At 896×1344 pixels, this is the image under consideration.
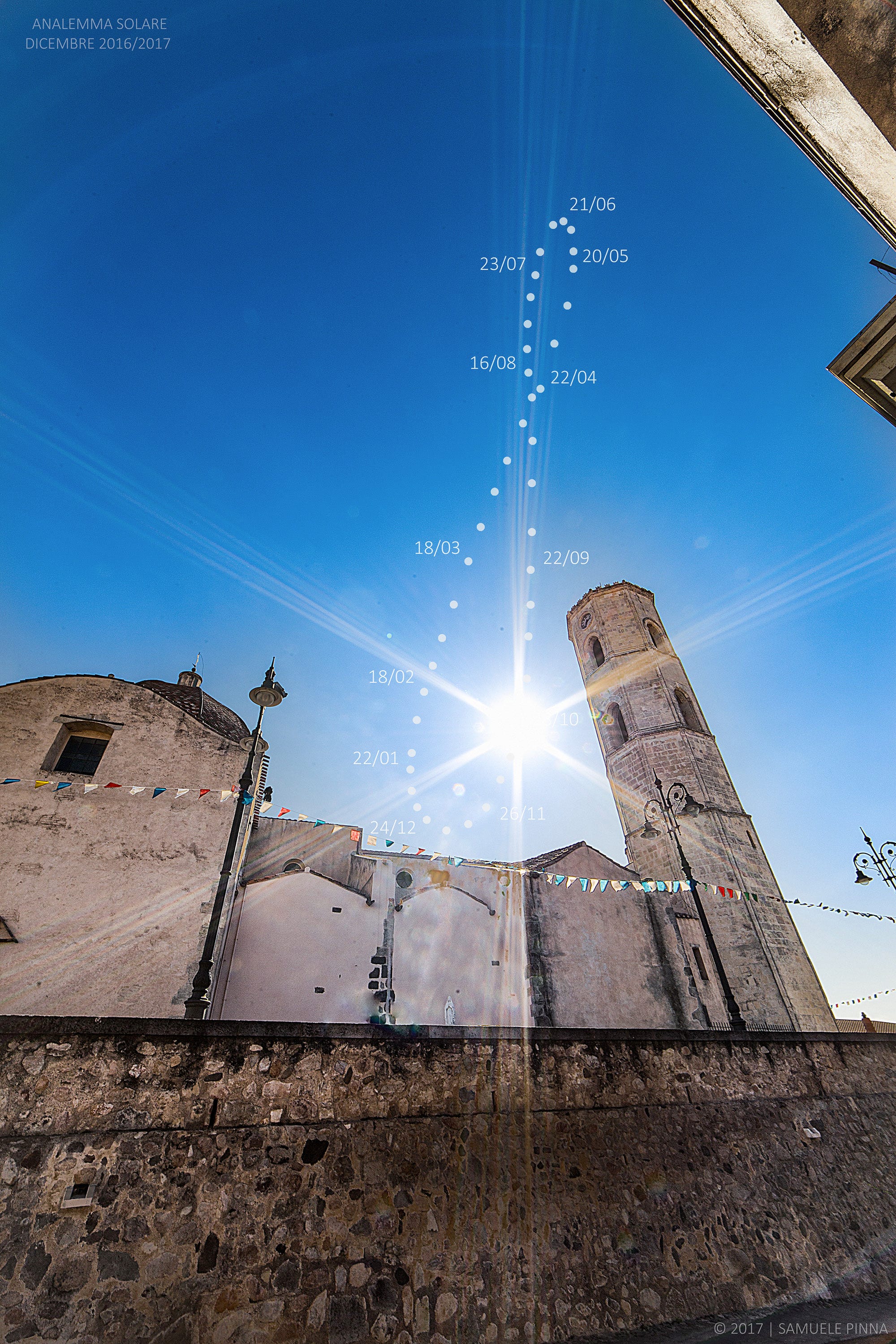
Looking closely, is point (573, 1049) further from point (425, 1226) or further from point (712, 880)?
point (712, 880)

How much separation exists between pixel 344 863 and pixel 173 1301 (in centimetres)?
1433

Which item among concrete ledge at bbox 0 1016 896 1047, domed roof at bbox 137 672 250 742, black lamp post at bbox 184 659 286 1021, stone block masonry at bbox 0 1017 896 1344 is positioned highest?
domed roof at bbox 137 672 250 742

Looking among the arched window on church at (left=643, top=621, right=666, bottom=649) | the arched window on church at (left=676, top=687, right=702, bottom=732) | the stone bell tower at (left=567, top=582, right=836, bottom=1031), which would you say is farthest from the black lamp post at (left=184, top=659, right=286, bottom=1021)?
the arched window on church at (left=643, top=621, right=666, bottom=649)

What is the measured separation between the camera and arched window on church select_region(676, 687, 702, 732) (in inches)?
843

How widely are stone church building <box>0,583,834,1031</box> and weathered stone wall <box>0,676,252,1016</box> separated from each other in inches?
1.2

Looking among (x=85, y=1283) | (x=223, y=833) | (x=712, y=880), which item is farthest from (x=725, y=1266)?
(x=712, y=880)

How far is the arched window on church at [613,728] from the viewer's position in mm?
22078

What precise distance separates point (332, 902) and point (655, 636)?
712 inches

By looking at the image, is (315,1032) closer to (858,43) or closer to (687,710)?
(858,43)

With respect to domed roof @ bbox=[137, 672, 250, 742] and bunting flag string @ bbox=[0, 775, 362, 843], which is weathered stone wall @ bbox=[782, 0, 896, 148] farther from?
domed roof @ bbox=[137, 672, 250, 742]

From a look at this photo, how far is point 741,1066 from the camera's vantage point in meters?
5.83

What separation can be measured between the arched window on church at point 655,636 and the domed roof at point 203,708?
17.7 m

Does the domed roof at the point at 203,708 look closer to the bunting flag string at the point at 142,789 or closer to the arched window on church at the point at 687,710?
the bunting flag string at the point at 142,789

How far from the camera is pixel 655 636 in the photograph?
2455 cm
